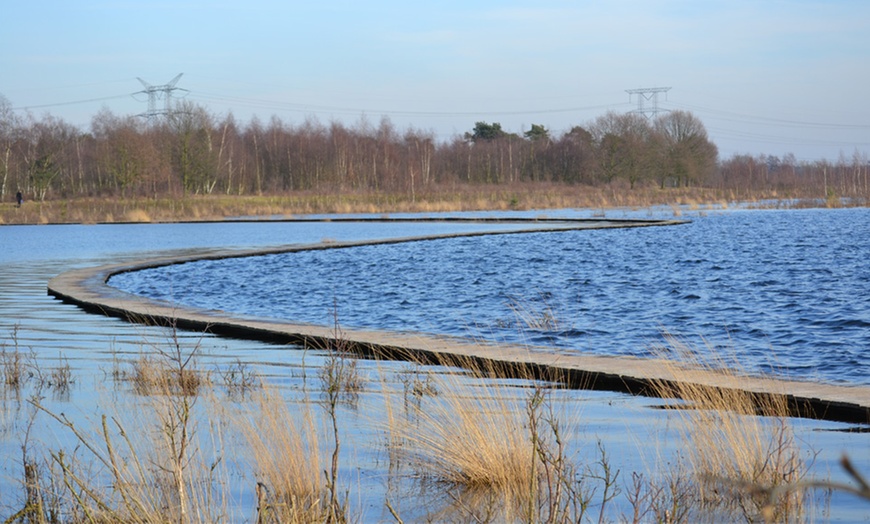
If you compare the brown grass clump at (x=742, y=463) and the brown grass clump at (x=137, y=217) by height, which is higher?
the brown grass clump at (x=137, y=217)

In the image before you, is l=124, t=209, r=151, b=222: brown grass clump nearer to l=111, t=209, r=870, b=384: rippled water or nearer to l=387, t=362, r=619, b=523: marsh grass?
l=111, t=209, r=870, b=384: rippled water

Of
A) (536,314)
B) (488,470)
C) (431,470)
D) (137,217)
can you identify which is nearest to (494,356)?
(431,470)

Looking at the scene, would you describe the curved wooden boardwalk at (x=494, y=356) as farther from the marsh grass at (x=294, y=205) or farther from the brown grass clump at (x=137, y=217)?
the marsh grass at (x=294, y=205)

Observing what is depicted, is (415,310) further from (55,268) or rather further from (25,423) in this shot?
(55,268)

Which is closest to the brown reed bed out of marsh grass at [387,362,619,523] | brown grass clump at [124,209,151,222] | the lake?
marsh grass at [387,362,619,523]

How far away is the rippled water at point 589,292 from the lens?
1093cm

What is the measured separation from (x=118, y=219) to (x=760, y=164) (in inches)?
2808

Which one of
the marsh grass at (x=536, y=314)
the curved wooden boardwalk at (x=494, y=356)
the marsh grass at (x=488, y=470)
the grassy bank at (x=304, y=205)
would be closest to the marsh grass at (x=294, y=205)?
the grassy bank at (x=304, y=205)

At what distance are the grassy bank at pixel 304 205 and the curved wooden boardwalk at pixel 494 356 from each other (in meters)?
29.9

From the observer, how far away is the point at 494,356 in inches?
343

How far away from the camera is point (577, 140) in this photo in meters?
82.2

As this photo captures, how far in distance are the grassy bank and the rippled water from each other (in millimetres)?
19777

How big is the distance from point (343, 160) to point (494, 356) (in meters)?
69.0

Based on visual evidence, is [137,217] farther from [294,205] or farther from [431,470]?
[431,470]
